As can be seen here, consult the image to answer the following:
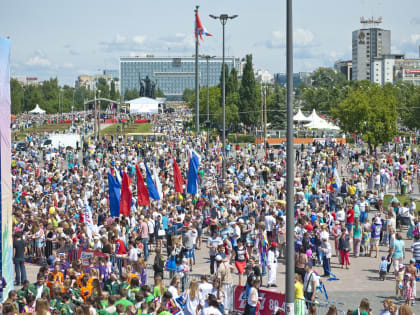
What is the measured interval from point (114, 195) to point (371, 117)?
122 feet

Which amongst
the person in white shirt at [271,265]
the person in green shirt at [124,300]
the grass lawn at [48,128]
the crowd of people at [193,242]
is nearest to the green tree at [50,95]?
the grass lawn at [48,128]

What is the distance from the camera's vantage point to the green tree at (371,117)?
174 feet

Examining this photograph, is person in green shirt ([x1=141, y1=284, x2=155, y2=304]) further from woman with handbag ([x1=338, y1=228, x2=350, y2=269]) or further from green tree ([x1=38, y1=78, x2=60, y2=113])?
green tree ([x1=38, y1=78, x2=60, y2=113])

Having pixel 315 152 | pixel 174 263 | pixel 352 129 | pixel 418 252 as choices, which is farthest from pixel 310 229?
pixel 352 129

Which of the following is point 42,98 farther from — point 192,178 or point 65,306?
point 65,306

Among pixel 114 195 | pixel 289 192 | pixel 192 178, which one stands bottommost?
pixel 114 195

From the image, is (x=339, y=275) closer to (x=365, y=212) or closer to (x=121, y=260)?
(x=365, y=212)

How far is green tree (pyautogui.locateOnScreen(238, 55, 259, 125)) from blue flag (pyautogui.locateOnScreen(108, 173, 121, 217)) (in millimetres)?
58027

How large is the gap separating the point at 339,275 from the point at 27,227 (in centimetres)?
950

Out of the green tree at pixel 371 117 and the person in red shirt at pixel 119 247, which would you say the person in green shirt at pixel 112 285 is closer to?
the person in red shirt at pixel 119 247

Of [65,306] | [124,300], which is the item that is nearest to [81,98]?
[65,306]

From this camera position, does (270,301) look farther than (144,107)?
No

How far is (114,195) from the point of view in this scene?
68.9 ft

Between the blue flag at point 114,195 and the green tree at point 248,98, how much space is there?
58.0 m
